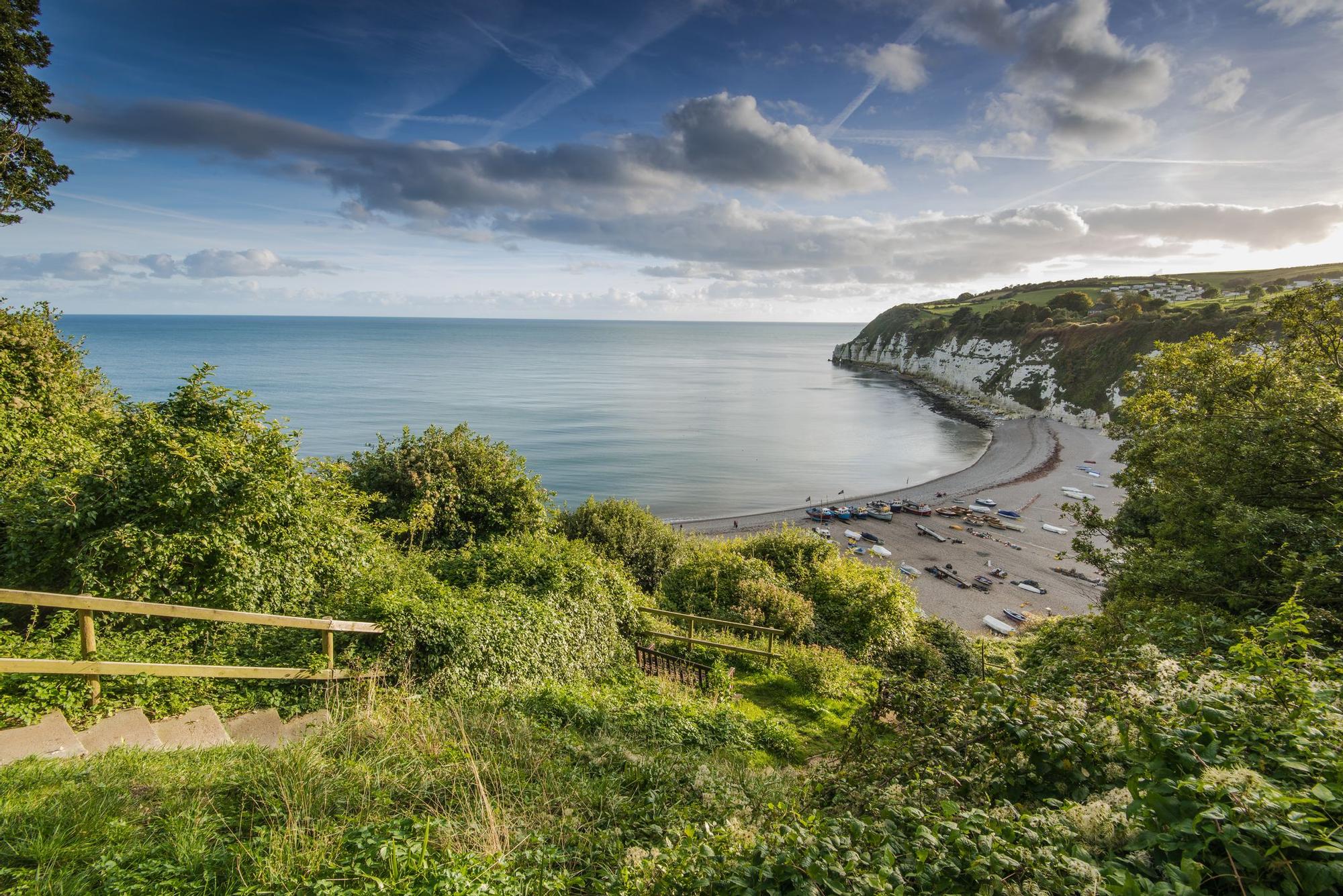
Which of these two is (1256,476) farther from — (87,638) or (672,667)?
(87,638)

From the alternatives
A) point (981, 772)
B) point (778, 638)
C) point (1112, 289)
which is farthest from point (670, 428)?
point (1112, 289)

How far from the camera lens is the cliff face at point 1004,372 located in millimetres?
79812

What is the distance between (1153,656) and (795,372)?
151 m

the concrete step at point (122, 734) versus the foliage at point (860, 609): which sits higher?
the concrete step at point (122, 734)

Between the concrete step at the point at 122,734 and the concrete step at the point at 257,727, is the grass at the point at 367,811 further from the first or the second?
the concrete step at the point at 257,727

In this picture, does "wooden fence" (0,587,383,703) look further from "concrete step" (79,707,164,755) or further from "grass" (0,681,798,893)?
"grass" (0,681,798,893)

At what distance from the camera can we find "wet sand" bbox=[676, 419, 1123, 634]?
101 feet

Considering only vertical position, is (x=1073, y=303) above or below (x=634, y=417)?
above

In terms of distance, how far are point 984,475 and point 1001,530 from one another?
57.6 feet

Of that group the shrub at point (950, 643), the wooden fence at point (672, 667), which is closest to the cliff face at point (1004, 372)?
the shrub at point (950, 643)

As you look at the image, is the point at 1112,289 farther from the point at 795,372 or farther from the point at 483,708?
the point at 483,708

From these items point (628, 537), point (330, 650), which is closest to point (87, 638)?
point (330, 650)

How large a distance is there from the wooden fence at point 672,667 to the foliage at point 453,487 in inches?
289

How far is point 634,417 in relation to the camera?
79938 mm
